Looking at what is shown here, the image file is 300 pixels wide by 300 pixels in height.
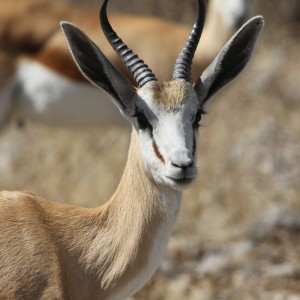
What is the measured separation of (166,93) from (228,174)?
602cm

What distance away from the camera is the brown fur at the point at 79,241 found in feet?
16.3

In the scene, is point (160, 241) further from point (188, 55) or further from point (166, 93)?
point (188, 55)

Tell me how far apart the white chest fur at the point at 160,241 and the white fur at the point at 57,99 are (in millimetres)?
4059

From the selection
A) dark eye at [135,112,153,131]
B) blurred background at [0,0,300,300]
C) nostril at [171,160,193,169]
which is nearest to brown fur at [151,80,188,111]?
dark eye at [135,112,153,131]

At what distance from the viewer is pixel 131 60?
5.35 m

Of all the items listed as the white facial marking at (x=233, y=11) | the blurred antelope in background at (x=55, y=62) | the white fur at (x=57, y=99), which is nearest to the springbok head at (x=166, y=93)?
the blurred antelope in background at (x=55, y=62)

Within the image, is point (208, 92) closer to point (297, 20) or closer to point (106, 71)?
point (106, 71)

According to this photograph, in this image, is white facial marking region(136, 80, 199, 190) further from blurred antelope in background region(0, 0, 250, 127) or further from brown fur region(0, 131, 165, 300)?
blurred antelope in background region(0, 0, 250, 127)

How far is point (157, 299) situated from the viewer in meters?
7.86

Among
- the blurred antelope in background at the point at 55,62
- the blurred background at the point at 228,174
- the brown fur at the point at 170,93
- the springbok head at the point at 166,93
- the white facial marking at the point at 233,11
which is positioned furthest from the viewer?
the white facial marking at the point at 233,11

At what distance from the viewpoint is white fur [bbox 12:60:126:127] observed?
917 cm

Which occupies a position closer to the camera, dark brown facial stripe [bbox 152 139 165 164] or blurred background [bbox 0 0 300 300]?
dark brown facial stripe [bbox 152 139 165 164]

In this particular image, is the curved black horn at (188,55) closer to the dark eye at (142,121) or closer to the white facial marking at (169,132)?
the white facial marking at (169,132)

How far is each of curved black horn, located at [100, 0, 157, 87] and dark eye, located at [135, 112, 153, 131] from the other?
0.19 meters
